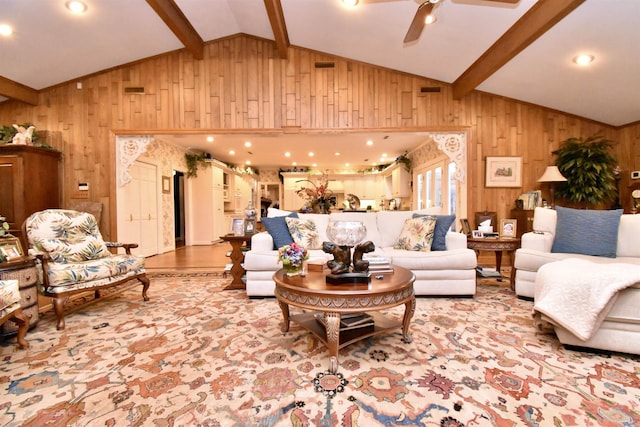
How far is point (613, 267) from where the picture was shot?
76.2 inches

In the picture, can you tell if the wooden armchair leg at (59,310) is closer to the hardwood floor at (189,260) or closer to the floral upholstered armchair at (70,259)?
the floral upholstered armchair at (70,259)

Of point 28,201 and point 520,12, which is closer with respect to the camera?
point 520,12

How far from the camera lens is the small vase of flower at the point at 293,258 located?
205cm

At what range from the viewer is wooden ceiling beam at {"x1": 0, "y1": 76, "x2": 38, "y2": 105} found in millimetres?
4219

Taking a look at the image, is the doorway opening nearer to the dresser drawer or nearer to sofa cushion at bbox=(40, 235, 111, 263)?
sofa cushion at bbox=(40, 235, 111, 263)

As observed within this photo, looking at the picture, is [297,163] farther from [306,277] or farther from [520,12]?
[306,277]

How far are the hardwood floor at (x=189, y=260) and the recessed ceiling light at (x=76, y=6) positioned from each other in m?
3.50

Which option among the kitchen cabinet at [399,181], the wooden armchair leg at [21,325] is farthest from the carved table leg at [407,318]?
the kitchen cabinet at [399,181]

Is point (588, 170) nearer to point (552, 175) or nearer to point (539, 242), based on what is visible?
point (552, 175)

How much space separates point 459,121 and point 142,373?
16.8ft

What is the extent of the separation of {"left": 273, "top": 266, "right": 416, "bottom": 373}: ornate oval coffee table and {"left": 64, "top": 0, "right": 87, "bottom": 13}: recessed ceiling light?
392cm

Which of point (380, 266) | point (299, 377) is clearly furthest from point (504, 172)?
point (299, 377)

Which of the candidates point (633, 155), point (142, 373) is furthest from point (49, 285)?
point (633, 155)

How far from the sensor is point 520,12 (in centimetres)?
295
